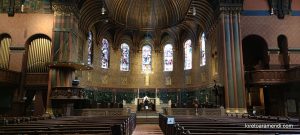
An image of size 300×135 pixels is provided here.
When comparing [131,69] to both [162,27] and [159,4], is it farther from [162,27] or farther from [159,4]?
[159,4]

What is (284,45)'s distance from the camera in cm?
2353

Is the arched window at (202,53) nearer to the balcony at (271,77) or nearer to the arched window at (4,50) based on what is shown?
the balcony at (271,77)

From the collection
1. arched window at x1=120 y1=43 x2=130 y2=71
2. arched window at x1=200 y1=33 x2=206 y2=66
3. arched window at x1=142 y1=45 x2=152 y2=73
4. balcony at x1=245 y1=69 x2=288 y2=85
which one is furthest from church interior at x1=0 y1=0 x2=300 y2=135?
arched window at x1=142 y1=45 x2=152 y2=73

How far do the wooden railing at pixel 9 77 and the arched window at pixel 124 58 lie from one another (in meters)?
15.1

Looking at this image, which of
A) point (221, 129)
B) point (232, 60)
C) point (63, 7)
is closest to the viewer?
point (221, 129)

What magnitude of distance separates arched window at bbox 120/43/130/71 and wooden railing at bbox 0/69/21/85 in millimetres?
15086

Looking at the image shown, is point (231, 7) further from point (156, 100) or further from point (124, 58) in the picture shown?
point (124, 58)

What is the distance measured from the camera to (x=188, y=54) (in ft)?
112

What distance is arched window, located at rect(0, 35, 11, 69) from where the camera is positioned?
22766mm

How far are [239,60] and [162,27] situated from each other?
14244 millimetres

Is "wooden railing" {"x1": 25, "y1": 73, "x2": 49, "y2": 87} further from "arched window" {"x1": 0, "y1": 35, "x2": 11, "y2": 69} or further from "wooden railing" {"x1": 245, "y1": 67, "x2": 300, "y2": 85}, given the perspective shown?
"wooden railing" {"x1": 245, "y1": 67, "x2": 300, "y2": 85}

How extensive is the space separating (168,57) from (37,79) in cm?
1818

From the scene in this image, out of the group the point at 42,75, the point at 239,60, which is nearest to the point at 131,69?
the point at 42,75

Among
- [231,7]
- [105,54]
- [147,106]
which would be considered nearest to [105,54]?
[105,54]
